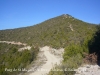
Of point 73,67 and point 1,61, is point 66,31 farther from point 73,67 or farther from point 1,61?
point 73,67

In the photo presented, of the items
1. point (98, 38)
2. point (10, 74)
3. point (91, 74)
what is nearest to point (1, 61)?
point (10, 74)

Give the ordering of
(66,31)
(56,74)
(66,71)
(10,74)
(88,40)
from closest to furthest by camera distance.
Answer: (56,74) → (66,71) → (10,74) → (88,40) → (66,31)

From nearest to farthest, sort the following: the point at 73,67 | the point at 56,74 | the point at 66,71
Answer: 1. the point at 56,74
2. the point at 66,71
3. the point at 73,67

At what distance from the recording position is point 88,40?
22.4 metres

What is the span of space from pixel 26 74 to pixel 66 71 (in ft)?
16.2

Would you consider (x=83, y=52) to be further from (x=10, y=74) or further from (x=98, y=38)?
(x=10, y=74)

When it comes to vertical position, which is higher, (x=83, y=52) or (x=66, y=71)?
(x=83, y=52)

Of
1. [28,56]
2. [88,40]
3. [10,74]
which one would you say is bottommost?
[10,74]

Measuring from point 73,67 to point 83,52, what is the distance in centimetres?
599

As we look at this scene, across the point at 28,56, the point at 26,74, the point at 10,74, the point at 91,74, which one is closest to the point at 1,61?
the point at 28,56

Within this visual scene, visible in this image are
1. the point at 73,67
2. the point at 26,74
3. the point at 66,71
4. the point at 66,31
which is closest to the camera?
the point at 66,71

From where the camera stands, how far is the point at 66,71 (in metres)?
14.4

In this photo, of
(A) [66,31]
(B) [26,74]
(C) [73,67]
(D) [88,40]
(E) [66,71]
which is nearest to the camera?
(E) [66,71]

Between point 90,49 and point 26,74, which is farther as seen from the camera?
point 90,49
